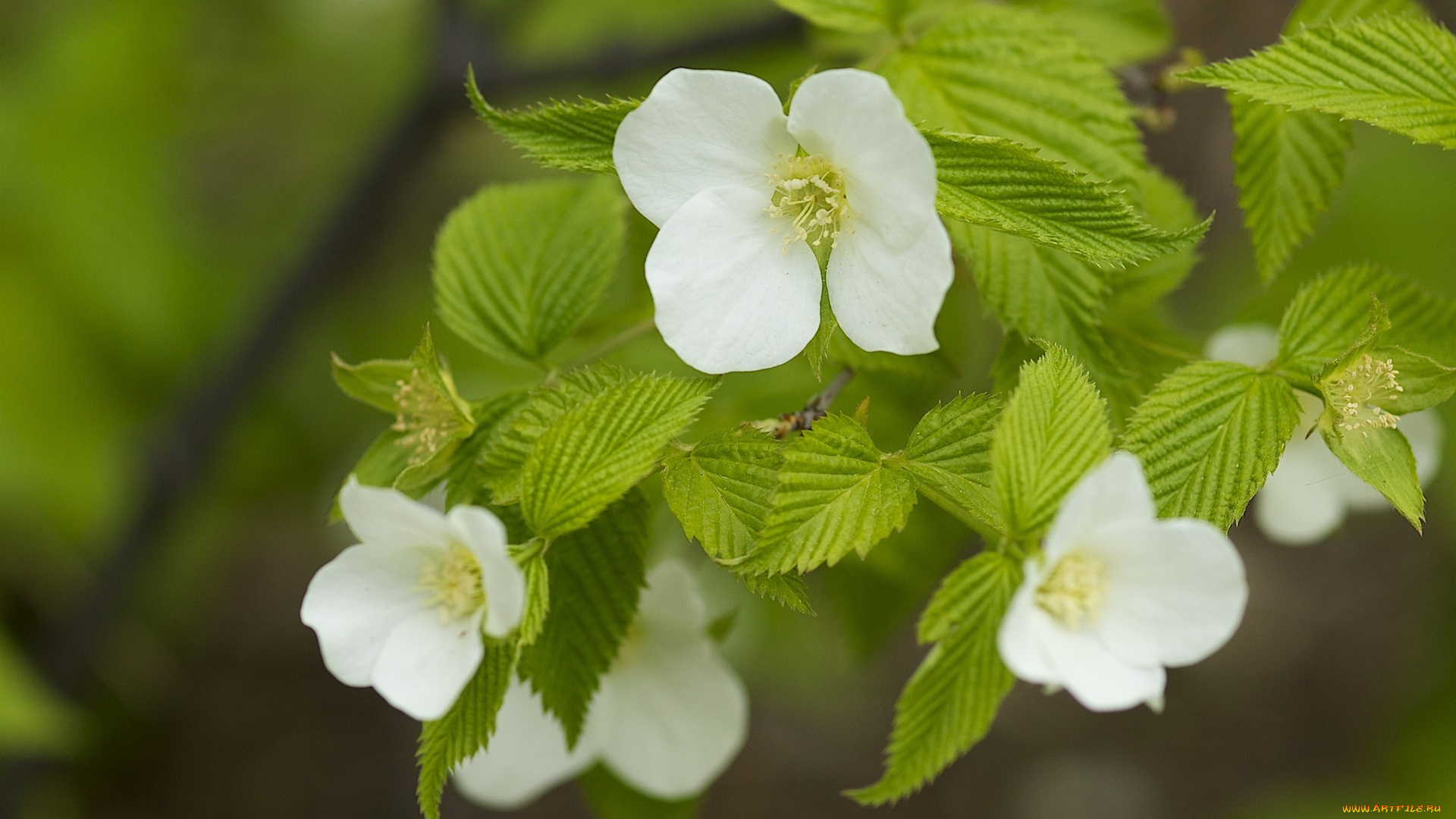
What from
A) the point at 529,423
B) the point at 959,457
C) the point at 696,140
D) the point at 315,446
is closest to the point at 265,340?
the point at 315,446

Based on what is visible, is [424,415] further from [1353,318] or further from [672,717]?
[1353,318]

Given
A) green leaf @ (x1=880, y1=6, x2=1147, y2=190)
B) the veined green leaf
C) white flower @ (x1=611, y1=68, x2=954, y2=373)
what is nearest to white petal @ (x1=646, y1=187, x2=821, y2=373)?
white flower @ (x1=611, y1=68, x2=954, y2=373)

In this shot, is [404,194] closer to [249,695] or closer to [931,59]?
[249,695]

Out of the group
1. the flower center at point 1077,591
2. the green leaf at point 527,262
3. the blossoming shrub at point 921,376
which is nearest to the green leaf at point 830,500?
the blossoming shrub at point 921,376

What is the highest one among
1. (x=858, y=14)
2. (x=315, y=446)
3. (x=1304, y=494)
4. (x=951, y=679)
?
(x=858, y=14)

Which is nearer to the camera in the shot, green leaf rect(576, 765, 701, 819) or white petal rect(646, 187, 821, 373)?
white petal rect(646, 187, 821, 373)

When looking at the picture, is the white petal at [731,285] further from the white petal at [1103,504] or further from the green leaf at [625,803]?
the green leaf at [625,803]

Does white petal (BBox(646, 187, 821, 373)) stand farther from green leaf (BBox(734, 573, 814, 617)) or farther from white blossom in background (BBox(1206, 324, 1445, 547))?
white blossom in background (BBox(1206, 324, 1445, 547))
